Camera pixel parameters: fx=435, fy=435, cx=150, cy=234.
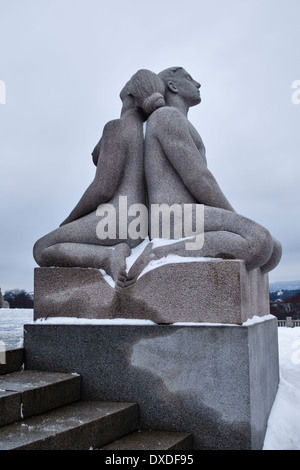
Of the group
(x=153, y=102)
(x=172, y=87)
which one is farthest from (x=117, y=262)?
(x=172, y=87)

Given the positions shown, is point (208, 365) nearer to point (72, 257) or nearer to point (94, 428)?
point (94, 428)

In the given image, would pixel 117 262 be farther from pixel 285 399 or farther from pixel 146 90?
pixel 285 399

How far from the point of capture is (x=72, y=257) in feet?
13.8

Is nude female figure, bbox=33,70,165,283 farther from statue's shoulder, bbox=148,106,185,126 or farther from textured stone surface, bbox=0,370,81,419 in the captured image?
textured stone surface, bbox=0,370,81,419

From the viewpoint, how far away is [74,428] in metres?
2.87

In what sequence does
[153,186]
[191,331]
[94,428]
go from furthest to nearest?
[153,186], [191,331], [94,428]

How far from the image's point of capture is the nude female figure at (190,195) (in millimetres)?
3812

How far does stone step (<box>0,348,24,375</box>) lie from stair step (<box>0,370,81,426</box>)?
3.3 inches

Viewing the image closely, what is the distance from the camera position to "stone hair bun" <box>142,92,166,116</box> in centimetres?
475

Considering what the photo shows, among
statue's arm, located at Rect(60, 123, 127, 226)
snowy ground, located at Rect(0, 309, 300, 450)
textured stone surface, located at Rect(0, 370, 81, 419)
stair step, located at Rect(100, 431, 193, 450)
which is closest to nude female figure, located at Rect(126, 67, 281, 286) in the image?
statue's arm, located at Rect(60, 123, 127, 226)

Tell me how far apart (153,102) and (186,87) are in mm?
776

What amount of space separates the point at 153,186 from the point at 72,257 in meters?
1.08

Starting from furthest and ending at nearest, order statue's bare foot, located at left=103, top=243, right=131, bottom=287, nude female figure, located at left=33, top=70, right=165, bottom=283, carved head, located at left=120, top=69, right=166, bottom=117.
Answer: carved head, located at left=120, top=69, right=166, bottom=117 < nude female figure, located at left=33, top=70, right=165, bottom=283 < statue's bare foot, located at left=103, top=243, right=131, bottom=287
